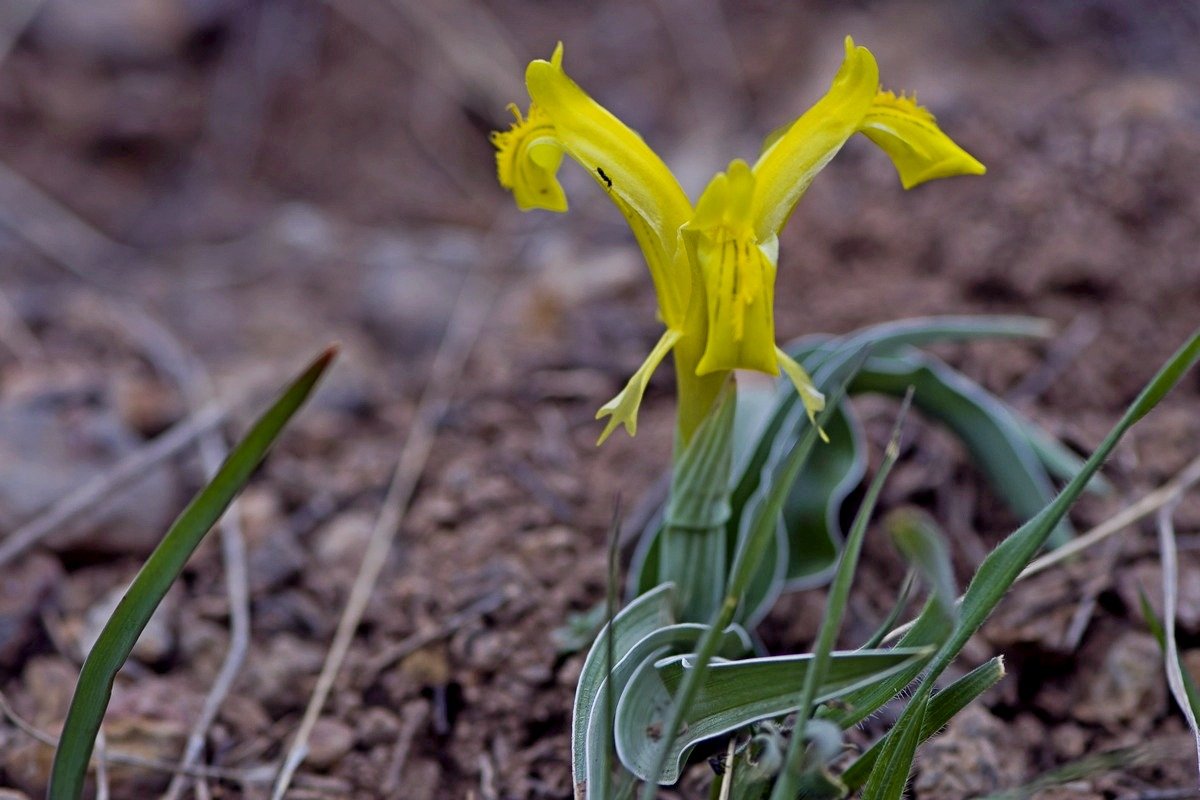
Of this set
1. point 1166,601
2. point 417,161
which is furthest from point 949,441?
point 417,161

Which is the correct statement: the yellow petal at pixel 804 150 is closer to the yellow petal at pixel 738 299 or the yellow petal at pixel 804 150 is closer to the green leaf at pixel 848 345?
the yellow petal at pixel 738 299

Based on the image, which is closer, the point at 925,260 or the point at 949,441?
the point at 949,441

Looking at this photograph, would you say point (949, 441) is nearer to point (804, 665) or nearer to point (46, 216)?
point (804, 665)

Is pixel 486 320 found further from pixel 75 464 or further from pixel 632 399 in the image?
pixel 632 399

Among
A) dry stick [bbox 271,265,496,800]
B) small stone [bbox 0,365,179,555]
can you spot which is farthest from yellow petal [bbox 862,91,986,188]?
small stone [bbox 0,365,179,555]

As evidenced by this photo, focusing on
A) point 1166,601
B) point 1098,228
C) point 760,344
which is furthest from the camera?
point 1098,228

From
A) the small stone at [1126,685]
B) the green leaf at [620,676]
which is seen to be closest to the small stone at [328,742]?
the green leaf at [620,676]
